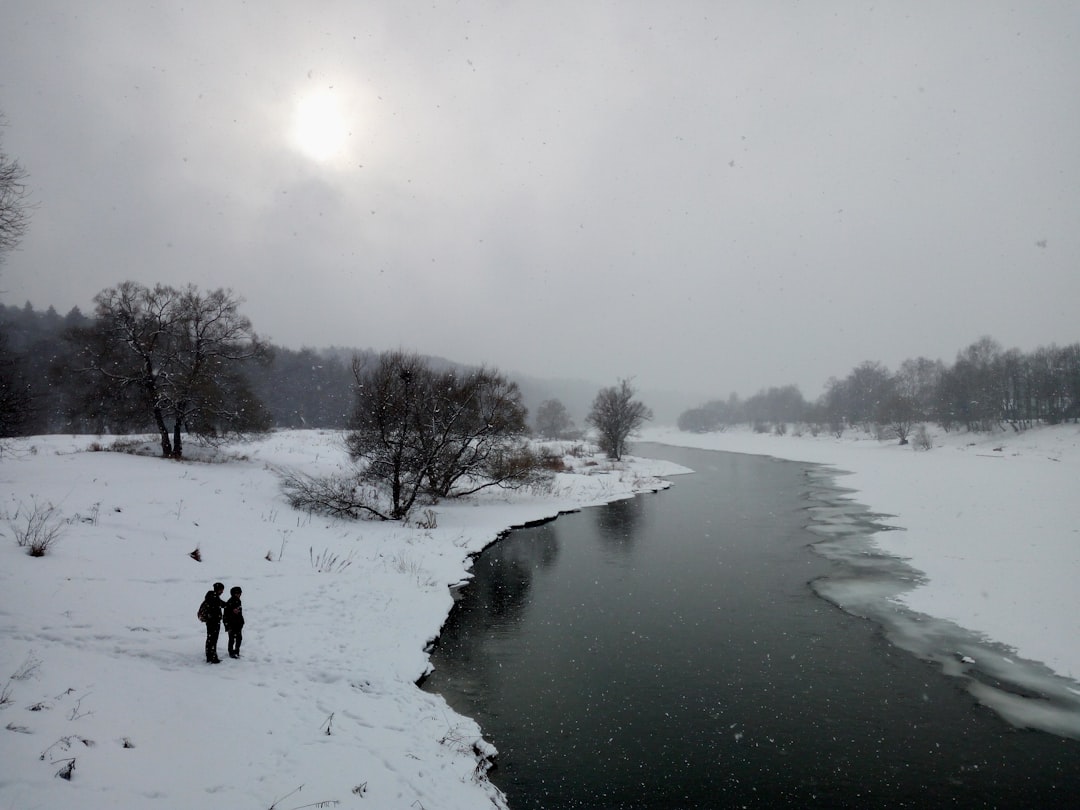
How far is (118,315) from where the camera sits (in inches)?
1064

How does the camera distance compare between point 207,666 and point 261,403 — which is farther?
point 261,403

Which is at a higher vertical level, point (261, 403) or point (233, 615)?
point (261, 403)

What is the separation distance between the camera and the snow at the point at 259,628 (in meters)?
5.95

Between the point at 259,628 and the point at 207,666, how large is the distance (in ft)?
7.93

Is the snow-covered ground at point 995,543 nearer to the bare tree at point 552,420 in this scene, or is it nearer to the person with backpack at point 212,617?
the person with backpack at point 212,617

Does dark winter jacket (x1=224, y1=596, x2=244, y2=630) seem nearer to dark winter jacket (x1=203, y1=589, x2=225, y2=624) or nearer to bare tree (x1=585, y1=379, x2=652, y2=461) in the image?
dark winter jacket (x1=203, y1=589, x2=225, y2=624)

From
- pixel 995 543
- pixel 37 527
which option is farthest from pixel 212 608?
pixel 995 543

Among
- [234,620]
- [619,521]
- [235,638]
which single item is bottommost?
[619,521]

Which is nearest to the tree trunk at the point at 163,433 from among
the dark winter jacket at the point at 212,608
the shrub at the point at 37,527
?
the shrub at the point at 37,527

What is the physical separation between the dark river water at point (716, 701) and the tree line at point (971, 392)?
75866 millimetres

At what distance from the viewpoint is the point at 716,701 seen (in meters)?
10.1

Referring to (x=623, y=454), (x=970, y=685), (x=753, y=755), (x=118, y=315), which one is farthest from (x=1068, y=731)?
(x=623, y=454)

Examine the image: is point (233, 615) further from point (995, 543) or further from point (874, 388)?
point (874, 388)

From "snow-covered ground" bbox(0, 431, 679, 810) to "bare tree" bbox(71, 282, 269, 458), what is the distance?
9158mm
